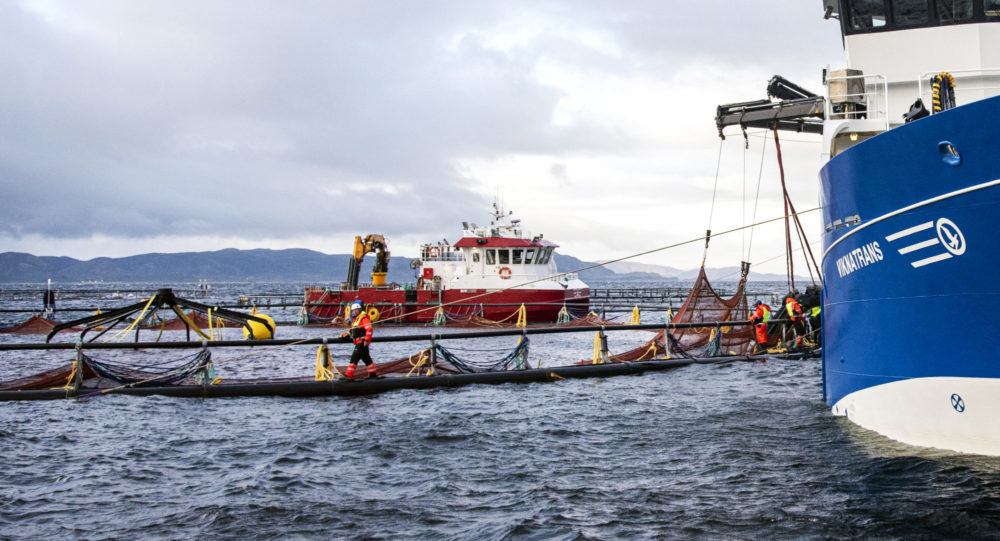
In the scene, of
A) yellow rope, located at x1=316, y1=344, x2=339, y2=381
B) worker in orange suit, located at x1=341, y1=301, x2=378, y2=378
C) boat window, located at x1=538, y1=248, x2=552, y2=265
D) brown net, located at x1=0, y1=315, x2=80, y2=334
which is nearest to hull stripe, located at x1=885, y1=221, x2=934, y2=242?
worker in orange suit, located at x1=341, y1=301, x2=378, y2=378

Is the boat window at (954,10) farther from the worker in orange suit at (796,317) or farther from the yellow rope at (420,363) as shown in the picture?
the yellow rope at (420,363)

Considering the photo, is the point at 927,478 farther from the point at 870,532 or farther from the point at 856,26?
the point at 856,26

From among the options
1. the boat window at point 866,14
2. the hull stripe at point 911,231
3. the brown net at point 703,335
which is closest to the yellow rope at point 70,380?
the brown net at point 703,335

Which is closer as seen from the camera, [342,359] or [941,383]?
[941,383]

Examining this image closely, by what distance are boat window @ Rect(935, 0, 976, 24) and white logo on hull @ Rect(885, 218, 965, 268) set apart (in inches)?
229

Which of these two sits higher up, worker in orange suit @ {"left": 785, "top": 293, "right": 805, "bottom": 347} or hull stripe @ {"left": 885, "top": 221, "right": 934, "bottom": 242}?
hull stripe @ {"left": 885, "top": 221, "right": 934, "bottom": 242}

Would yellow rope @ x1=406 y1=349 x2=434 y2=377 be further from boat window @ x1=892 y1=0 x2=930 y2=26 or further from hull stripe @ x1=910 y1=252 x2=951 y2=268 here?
boat window @ x1=892 y1=0 x2=930 y2=26

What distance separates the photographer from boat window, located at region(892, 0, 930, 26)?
12.0 metres

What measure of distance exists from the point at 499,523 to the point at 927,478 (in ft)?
14.4

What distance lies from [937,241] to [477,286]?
31.7m

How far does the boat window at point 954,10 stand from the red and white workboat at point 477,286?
2479cm

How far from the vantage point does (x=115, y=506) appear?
8.24 metres

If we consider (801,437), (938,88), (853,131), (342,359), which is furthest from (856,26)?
(342,359)

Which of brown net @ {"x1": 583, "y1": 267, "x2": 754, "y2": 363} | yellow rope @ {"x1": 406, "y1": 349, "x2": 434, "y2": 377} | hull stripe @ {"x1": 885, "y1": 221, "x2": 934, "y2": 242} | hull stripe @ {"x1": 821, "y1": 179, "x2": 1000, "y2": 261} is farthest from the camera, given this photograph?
brown net @ {"x1": 583, "y1": 267, "x2": 754, "y2": 363}
